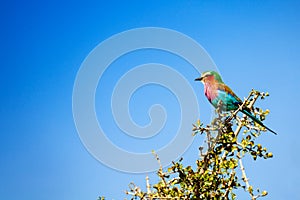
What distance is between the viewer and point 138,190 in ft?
17.8

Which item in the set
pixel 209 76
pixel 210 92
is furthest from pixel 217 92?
pixel 209 76

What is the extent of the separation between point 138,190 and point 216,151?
1.39 meters

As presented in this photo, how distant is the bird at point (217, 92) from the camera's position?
21.4ft

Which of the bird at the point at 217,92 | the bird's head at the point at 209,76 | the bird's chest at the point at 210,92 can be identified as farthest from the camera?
the bird's head at the point at 209,76

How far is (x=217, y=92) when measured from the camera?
6.78 metres

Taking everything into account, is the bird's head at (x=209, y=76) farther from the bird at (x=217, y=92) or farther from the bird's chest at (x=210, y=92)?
the bird's chest at (x=210, y=92)

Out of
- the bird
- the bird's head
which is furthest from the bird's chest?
the bird's head

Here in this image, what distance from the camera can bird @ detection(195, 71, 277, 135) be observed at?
6517 mm

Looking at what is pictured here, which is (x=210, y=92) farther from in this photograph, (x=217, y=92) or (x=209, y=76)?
(x=209, y=76)

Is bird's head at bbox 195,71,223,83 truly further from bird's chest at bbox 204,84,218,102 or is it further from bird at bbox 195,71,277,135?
bird's chest at bbox 204,84,218,102

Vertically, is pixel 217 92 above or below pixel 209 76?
below

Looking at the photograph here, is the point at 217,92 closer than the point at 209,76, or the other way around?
the point at 217,92

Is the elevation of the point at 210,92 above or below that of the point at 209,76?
below

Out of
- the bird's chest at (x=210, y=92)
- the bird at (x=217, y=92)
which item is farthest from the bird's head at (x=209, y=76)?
the bird's chest at (x=210, y=92)
